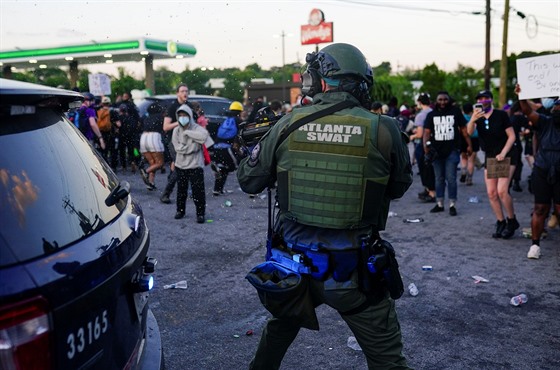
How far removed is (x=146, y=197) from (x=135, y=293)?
855 cm

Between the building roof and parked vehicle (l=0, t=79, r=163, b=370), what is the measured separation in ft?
81.6

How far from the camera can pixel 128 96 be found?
15.2 m

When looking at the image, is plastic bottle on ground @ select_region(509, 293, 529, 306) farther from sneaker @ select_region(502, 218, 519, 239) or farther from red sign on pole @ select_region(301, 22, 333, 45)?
red sign on pole @ select_region(301, 22, 333, 45)

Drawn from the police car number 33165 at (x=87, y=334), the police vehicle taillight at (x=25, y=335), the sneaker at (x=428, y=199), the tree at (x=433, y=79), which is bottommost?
the sneaker at (x=428, y=199)

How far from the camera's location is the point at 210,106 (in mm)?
Result: 15586

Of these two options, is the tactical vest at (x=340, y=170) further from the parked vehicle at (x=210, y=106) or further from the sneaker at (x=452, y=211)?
the parked vehicle at (x=210, y=106)

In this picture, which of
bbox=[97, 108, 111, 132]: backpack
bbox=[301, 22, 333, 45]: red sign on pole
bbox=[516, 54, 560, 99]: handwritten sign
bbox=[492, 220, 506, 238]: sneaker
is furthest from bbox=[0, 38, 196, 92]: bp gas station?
bbox=[516, 54, 560, 99]: handwritten sign

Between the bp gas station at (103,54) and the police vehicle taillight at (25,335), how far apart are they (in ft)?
83.2

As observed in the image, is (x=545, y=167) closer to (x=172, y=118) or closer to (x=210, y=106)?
(x=172, y=118)

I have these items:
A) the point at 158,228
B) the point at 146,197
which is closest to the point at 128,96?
the point at 146,197

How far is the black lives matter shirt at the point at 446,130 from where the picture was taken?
336 inches

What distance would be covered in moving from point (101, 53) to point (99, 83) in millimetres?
10481

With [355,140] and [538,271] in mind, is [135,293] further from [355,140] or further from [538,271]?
[538,271]

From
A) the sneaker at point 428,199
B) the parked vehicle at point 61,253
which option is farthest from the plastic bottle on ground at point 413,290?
the sneaker at point 428,199
